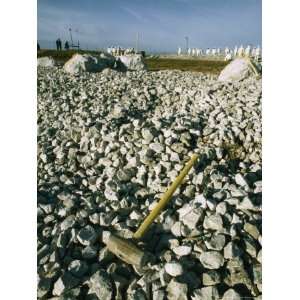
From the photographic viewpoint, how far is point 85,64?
13.7 m

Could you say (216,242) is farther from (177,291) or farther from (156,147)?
(156,147)

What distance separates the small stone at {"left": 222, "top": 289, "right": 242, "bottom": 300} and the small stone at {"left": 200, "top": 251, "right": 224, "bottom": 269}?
260 mm

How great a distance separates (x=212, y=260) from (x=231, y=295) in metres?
0.35

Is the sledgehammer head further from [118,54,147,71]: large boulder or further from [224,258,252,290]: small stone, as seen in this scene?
[118,54,147,71]: large boulder

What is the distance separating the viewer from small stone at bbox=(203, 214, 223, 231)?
9.86ft

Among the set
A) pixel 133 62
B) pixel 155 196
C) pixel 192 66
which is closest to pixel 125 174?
pixel 155 196

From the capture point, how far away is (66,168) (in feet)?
16.3

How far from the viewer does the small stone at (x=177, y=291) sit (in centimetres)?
243

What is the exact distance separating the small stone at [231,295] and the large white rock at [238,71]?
7.96 metres

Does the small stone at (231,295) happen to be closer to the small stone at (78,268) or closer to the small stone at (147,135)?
the small stone at (78,268)

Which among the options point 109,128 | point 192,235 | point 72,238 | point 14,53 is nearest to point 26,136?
point 14,53

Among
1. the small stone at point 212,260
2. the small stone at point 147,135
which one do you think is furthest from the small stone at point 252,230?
the small stone at point 147,135

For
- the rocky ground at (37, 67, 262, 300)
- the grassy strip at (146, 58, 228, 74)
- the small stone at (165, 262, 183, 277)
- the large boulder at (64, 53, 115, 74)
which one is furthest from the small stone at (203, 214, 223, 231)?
the grassy strip at (146, 58, 228, 74)
